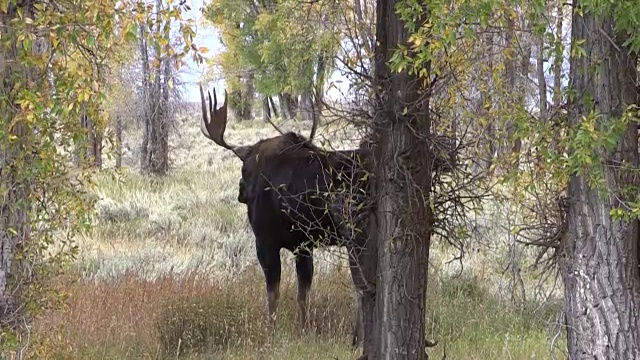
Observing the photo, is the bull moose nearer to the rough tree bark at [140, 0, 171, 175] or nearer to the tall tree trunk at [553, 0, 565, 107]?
the tall tree trunk at [553, 0, 565, 107]

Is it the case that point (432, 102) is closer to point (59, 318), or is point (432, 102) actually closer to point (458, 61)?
point (458, 61)

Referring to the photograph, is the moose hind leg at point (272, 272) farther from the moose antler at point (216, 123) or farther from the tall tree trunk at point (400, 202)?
the tall tree trunk at point (400, 202)

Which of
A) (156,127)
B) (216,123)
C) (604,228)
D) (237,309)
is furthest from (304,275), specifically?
(156,127)

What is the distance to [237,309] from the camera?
7.54 metres

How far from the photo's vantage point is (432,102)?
522 cm

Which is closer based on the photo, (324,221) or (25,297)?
(25,297)

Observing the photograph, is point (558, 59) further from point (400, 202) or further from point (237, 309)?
point (237, 309)

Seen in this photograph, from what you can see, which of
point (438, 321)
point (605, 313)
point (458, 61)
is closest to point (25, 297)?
point (458, 61)

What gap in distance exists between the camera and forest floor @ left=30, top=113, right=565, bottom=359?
6.72 meters

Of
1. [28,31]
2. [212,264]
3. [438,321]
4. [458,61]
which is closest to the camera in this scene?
[28,31]

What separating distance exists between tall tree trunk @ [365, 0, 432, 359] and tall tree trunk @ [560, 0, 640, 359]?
3.00 feet

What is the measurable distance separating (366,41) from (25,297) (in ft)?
9.15

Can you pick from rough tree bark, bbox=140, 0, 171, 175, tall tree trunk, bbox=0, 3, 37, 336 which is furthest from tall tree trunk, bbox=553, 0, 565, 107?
rough tree bark, bbox=140, 0, 171, 175

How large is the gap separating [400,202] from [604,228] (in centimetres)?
122
